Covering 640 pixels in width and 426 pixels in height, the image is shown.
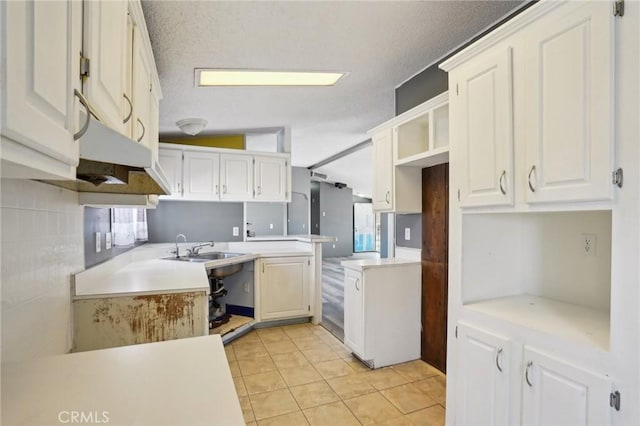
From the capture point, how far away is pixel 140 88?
167 cm

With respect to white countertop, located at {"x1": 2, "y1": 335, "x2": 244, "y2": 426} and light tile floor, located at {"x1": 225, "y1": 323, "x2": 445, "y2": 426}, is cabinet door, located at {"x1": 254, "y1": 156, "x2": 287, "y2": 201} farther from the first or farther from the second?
white countertop, located at {"x1": 2, "y1": 335, "x2": 244, "y2": 426}

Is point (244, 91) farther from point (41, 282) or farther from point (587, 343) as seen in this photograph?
point (587, 343)

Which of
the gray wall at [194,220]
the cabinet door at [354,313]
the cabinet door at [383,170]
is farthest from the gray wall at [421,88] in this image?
the gray wall at [194,220]

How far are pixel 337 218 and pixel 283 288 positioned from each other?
6.67 m

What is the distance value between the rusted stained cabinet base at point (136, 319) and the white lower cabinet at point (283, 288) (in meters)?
1.83

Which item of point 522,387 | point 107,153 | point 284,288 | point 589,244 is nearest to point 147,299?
point 107,153

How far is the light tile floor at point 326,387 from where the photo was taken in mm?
2107

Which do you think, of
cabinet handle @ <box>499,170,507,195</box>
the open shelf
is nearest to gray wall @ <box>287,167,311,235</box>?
the open shelf

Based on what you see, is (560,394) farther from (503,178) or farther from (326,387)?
(326,387)

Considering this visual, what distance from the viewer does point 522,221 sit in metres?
1.88

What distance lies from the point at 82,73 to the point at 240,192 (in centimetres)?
333

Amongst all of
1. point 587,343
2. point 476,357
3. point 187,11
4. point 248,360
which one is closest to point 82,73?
point 187,11

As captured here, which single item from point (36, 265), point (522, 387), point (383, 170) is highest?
point (383, 170)

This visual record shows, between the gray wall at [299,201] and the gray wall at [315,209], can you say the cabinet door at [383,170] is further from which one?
the gray wall at [315,209]
